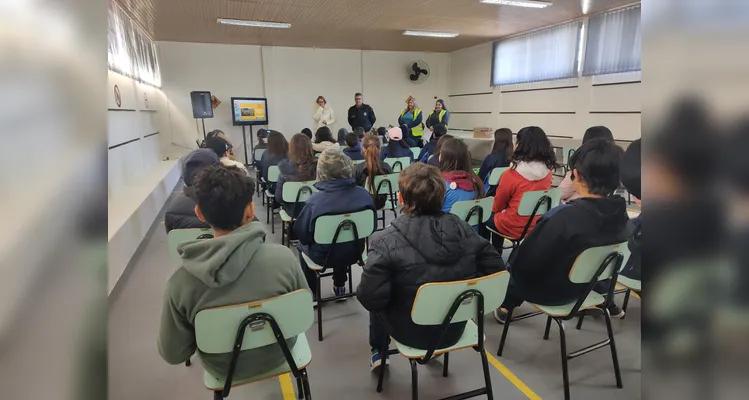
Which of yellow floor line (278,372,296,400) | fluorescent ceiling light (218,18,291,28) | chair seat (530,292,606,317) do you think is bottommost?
yellow floor line (278,372,296,400)

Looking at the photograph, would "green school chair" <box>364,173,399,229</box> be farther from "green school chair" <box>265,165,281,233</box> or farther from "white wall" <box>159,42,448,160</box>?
"white wall" <box>159,42,448,160</box>

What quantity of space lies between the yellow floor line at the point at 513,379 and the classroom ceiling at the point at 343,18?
176 inches

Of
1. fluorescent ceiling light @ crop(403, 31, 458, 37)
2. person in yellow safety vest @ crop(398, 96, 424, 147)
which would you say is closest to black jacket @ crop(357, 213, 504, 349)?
person in yellow safety vest @ crop(398, 96, 424, 147)

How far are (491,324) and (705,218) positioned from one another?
241cm

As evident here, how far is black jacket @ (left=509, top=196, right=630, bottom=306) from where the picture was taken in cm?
184

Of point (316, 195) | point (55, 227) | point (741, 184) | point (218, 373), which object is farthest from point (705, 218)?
point (316, 195)

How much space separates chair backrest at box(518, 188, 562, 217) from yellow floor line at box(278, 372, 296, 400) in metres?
1.82

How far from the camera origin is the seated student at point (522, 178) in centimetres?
284

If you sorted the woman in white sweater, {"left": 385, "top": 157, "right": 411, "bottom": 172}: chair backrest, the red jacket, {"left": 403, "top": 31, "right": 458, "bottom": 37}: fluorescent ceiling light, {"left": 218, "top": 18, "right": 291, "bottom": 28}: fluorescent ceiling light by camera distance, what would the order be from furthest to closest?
the woman in white sweater, {"left": 403, "top": 31, "right": 458, "bottom": 37}: fluorescent ceiling light, {"left": 218, "top": 18, "right": 291, "bottom": 28}: fluorescent ceiling light, {"left": 385, "top": 157, "right": 411, "bottom": 172}: chair backrest, the red jacket

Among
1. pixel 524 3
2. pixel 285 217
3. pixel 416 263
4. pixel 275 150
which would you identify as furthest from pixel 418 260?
pixel 524 3

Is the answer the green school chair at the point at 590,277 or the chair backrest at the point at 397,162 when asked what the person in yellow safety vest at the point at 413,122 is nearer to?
the chair backrest at the point at 397,162

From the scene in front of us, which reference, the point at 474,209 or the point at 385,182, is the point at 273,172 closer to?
the point at 385,182

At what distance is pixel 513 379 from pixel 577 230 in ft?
2.62

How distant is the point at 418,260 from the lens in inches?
62.2
